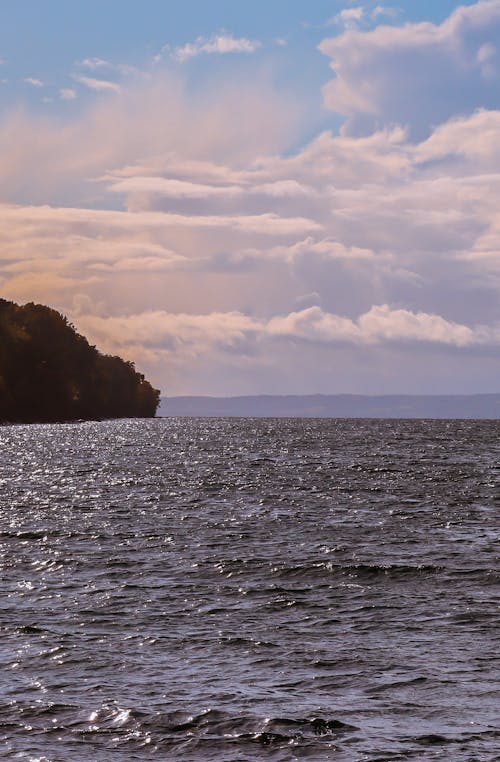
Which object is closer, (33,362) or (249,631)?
(249,631)

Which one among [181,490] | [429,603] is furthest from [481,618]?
[181,490]

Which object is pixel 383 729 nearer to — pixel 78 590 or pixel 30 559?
pixel 78 590

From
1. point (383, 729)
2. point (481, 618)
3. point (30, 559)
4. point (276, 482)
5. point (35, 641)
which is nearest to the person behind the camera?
point (383, 729)

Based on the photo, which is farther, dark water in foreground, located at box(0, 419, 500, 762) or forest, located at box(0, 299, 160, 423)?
forest, located at box(0, 299, 160, 423)

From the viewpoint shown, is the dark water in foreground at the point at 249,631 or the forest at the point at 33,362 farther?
the forest at the point at 33,362

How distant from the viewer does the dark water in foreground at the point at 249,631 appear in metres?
15.4

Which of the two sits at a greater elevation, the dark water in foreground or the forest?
the forest

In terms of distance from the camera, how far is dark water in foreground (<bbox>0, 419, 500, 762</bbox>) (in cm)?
1536

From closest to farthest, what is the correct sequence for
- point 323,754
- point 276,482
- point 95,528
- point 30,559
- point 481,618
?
point 323,754 → point 481,618 → point 30,559 → point 95,528 → point 276,482

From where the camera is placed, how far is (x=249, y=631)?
22.3 meters

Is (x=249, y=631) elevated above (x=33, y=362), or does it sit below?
below

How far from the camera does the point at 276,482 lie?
66750mm

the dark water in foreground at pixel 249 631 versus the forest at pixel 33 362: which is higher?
the forest at pixel 33 362

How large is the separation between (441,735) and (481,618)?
339 inches
